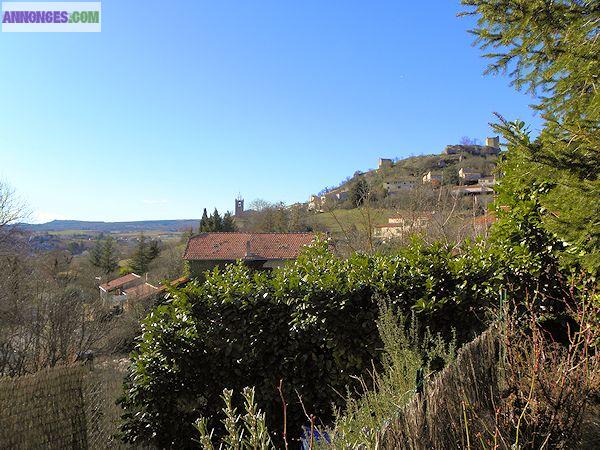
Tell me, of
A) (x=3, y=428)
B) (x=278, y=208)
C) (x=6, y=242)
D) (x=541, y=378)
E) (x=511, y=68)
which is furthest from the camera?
(x=278, y=208)

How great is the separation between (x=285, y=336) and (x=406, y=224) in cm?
914

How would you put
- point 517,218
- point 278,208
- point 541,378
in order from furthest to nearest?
point 278,208, point 517,218, point 541,378

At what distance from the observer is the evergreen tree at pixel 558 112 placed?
3.13 m

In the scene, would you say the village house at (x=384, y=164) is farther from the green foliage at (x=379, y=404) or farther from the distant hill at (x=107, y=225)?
the distant hill at (x=107, y=225)

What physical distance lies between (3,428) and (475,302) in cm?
437

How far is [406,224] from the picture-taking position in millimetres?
12469

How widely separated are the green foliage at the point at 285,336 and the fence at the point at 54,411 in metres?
0.35

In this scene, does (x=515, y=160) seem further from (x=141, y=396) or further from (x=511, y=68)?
(x=141, y=396)

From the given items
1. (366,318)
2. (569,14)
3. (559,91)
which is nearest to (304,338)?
(366,318)

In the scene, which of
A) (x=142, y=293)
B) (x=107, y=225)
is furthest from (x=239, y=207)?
(x=107, y=225)

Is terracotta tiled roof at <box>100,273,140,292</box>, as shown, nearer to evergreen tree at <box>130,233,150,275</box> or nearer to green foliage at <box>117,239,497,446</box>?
evergreen tree at <box>130,233,150,275</box>

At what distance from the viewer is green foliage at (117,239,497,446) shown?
396 centimetres

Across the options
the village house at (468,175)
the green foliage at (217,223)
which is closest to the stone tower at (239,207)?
the green foliage at (217,223)

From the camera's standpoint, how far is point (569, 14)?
142 inches
